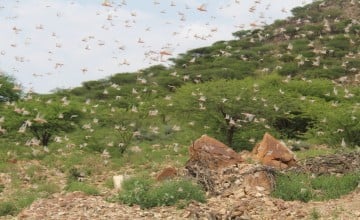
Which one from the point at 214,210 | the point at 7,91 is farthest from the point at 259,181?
the point at 7,91

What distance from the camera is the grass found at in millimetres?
12594

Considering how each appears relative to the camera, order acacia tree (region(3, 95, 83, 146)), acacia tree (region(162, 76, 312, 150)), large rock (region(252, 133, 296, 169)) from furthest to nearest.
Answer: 1. acacia tree (region(3, 95, 83, 146))
2. acacia tree (region(162, 76, 312, 150))
3. large rock (region(252, 133, 296, 169))

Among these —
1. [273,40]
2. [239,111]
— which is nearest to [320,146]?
[239,111]

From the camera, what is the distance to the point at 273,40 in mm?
79312

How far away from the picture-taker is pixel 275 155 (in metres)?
16.9

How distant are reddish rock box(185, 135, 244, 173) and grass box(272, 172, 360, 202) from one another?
2428mm

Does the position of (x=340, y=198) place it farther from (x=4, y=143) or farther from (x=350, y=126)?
(x=4, y=143)

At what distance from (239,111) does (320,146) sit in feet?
13.7

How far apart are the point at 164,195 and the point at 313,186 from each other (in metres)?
3.64

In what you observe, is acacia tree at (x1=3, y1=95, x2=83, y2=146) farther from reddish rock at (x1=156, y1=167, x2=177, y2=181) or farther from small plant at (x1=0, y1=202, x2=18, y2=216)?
small plant at (x1=0, y1=202, x2=18, y2=216)

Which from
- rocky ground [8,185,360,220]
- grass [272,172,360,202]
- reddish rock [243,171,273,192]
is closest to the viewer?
rocky ground [8,185,360,220]

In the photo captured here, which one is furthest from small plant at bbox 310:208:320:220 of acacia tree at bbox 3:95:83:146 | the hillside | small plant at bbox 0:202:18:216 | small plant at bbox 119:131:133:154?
acacia tree at bbox 3:95:83:146

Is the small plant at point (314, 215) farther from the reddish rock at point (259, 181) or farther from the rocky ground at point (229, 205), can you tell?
the reddish rock at point (259, 181)

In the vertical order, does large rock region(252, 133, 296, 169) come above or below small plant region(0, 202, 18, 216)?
above
